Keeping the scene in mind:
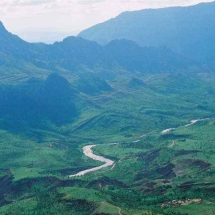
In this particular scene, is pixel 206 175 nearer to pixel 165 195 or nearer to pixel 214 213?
pixel 165 195

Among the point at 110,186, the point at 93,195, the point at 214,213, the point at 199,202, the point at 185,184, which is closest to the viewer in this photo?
the point at 214,213

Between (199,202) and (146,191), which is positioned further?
(146,191)

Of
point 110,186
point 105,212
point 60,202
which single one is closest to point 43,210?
point 60,202

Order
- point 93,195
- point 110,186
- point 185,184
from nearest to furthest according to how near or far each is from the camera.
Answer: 1. point 93,195
2. point 185,184
3. point 110,186

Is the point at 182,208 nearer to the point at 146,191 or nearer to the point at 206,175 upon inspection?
the point at 146,191

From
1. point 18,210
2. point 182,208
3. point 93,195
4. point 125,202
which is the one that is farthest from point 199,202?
point 18,210

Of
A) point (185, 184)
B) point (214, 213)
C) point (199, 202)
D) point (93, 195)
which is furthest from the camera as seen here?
point (185, 184)

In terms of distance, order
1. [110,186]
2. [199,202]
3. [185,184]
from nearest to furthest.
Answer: [199,202] < [185,184] < [110,186]

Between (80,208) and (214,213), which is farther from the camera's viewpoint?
A: (80,208)

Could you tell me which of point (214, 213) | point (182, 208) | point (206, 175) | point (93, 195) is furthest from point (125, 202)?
point (206, 175)
